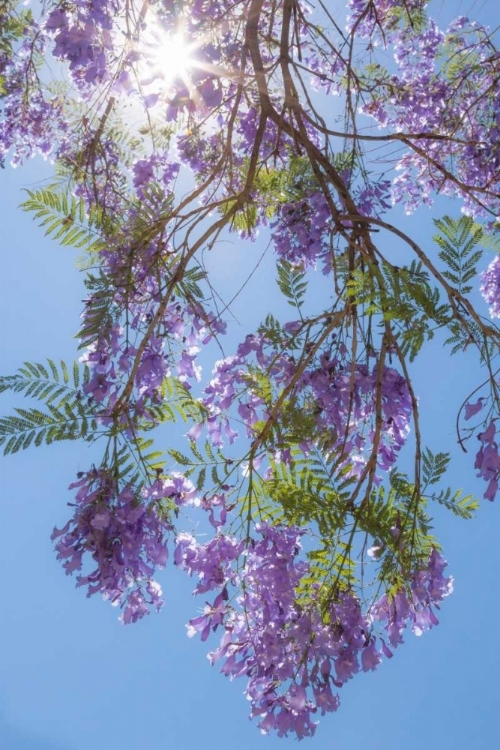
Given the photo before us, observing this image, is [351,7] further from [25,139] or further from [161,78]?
[161,78]

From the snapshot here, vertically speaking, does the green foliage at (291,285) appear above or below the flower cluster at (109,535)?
above

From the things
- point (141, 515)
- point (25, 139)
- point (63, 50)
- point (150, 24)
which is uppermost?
point (25, 139)

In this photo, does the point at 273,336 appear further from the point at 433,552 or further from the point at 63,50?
the point at 63,50

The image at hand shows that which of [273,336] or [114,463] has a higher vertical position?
[273,336]

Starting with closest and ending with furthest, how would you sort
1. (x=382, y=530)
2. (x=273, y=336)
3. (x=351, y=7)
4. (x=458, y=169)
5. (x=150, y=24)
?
(x=382, y=530) < (x=273, y=336) < (x=150, y=24) < (x=458, y=169) < (x=351, y=7)

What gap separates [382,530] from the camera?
2281 millimetres

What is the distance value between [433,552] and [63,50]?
229 centimetres

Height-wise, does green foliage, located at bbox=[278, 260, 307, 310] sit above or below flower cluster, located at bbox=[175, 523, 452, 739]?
above

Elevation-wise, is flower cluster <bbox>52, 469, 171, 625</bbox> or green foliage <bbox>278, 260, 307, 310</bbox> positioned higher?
green foliage <bbox>278, 260, 307, 310</bbox>

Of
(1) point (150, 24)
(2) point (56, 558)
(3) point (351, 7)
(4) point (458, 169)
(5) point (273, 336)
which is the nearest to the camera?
(2) point (56, 558)

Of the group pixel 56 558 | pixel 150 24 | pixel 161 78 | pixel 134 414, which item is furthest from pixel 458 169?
pixel 56 558

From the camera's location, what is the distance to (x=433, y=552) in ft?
7.51

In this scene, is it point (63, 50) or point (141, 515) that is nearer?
point (141, 515)

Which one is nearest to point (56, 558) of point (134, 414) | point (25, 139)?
point (134, 414)
